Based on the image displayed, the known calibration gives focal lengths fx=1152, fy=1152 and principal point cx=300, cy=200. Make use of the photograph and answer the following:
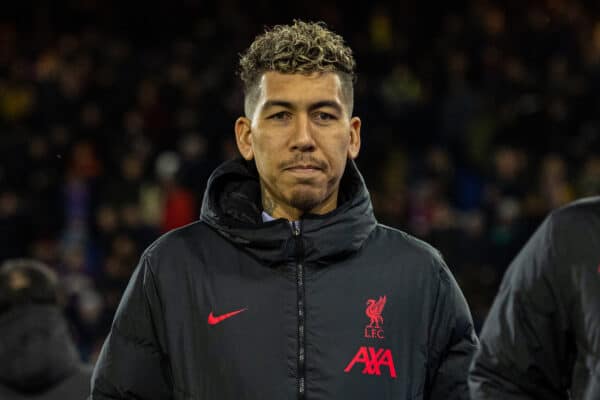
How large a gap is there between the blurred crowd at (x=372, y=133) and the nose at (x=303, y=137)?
5330mm

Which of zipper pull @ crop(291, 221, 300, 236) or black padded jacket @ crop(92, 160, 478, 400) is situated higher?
zipper pull @ crop(291, 221, 300, 236)

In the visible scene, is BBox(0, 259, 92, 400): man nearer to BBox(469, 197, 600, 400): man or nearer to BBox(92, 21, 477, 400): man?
BBox(92, 21, 477, 400): man

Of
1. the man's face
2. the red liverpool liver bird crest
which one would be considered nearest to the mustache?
the man's face

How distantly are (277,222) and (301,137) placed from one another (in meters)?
0.24

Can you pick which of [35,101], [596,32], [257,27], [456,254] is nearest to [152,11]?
[257,27]

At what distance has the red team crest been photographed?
2.99 m

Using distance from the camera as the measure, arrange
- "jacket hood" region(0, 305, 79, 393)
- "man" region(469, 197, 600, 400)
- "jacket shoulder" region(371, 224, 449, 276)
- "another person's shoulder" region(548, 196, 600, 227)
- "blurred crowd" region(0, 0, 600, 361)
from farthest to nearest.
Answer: "blurred crowd" region(0, 0, 600, 361) < "jacket hood" region(0, 305, 79, 393) < "jacket shoulder" region(371, 224, 449, 276) < "another person's shoulder" region(548, 196, 600, 227) < "man" region(469, 197, 600, 400)

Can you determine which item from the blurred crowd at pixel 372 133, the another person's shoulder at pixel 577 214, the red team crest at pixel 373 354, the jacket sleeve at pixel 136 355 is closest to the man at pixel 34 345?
the jacket sleeve at pixel 136 355

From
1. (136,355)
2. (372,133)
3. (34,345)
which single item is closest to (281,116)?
(136,355)

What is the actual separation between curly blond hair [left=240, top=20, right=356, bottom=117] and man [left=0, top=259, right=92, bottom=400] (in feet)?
3.83

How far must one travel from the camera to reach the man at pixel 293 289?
2980mm

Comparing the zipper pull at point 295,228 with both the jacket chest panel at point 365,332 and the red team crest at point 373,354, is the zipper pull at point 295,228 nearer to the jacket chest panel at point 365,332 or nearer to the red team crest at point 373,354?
the jacket chest panel at point 365,332

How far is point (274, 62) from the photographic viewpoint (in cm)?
315

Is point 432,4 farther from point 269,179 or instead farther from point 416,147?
point 269,179
